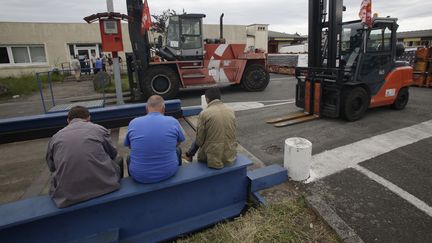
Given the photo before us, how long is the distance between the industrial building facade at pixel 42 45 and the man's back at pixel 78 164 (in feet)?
57.7

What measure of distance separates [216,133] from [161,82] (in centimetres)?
672

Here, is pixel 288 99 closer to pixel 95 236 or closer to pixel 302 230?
pixel 302 230

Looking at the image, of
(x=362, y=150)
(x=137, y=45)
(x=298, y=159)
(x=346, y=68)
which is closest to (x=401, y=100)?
(x=346, y=68)

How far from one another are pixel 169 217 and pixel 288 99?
700 centimetres

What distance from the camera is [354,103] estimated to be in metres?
5.89

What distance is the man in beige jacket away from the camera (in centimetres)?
287

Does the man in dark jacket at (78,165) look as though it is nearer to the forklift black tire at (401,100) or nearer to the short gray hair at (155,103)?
the short gray hair at (155,103)

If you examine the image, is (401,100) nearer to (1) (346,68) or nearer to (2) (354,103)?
(2) (354,103)

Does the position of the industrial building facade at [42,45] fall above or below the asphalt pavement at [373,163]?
above

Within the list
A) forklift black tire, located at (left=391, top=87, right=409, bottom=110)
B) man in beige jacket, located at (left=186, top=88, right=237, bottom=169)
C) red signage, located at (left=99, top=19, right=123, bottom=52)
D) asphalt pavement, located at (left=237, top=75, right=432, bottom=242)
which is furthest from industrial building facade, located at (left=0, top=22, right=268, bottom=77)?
man in beige jacket, located at (left=186, top=88, right=237, bottom=169)

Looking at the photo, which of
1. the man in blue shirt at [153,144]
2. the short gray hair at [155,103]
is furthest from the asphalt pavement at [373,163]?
the short gray hair at [155,103]

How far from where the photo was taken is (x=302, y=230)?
2611mm

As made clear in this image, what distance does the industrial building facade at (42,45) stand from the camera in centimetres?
1856

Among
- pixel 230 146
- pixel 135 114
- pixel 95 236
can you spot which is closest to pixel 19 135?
pixel 135 114
